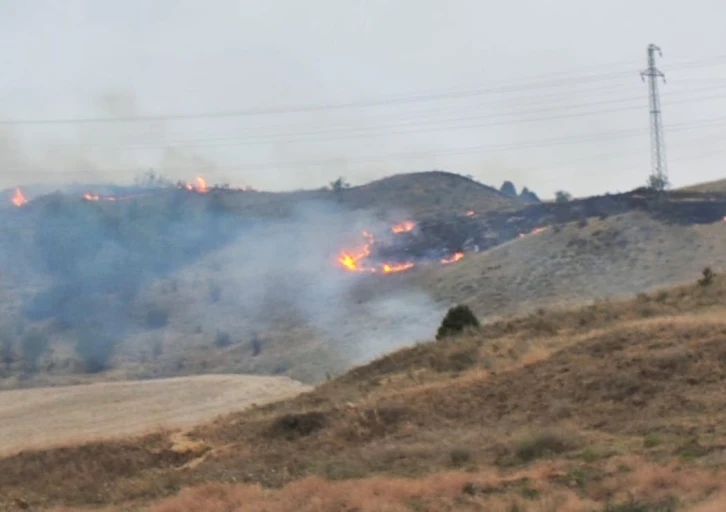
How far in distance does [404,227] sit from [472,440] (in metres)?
78.6

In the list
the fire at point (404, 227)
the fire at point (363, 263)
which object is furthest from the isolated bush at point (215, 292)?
the fire at point (404, 227)

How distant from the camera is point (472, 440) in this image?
68.1 feet

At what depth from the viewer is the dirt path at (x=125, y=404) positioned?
4200 centimetres

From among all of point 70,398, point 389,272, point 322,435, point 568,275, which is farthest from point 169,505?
point 389,272

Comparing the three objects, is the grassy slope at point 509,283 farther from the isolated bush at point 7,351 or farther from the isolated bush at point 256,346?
the isolated bush at point 7,351

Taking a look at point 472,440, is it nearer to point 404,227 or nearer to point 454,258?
point 454,258

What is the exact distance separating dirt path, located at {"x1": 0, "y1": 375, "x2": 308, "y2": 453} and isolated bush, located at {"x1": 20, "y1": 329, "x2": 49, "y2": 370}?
1553cm

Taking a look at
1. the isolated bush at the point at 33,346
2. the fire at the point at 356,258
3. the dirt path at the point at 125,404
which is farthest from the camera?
the fire at the point at 356,258

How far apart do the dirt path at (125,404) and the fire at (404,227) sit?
44.9 meters

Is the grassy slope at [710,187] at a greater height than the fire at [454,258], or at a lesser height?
greater

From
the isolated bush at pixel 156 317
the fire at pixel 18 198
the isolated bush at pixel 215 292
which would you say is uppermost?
the fire at pixel 18 198

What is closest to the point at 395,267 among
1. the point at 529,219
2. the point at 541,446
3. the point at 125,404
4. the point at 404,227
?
the point at 529,219

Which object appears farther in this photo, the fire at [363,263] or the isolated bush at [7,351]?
the fire at [363,263]

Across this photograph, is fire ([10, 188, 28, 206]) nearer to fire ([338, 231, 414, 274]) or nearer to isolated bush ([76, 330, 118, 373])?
fire ([338, 231, 414, 274])
